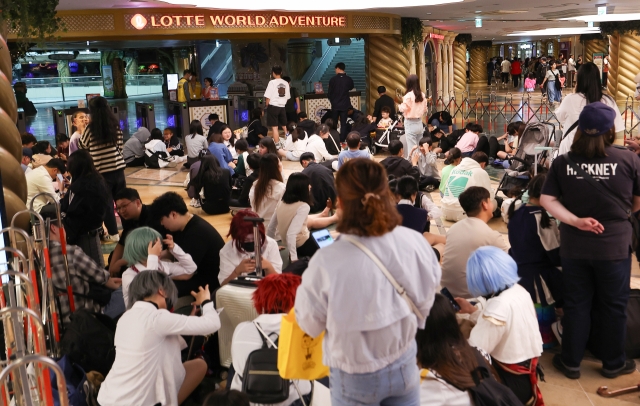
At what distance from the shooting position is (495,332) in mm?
3393

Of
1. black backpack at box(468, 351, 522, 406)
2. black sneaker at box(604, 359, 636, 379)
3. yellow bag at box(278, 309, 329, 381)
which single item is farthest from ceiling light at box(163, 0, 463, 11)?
yellow bag at box(278, 309, 329, 381)

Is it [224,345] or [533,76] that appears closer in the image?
[224,345]

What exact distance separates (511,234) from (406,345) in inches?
95.4

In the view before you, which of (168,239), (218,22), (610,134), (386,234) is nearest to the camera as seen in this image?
(386,234)

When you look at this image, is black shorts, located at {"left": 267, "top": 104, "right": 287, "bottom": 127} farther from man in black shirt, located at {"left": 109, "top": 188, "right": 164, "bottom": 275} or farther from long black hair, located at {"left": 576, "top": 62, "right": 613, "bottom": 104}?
long black hair, located at {"left": 576, "top": 62, "right": 613, "bottom": 104}

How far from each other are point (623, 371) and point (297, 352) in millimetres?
2522

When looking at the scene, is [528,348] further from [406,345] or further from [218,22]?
[218,22]

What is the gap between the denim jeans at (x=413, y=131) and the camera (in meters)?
10.4

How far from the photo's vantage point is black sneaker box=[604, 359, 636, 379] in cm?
404

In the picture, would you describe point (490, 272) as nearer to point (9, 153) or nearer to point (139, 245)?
point (139, 245)

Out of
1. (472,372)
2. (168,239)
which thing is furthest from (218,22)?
(472,372)

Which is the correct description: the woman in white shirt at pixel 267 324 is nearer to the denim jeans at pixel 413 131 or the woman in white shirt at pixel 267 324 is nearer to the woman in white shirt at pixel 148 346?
the woman in white shirt at pixel 148 346

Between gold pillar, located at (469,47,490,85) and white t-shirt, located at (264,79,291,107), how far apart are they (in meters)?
28.1

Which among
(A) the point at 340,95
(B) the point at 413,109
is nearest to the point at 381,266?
(B) the point at 413,109
